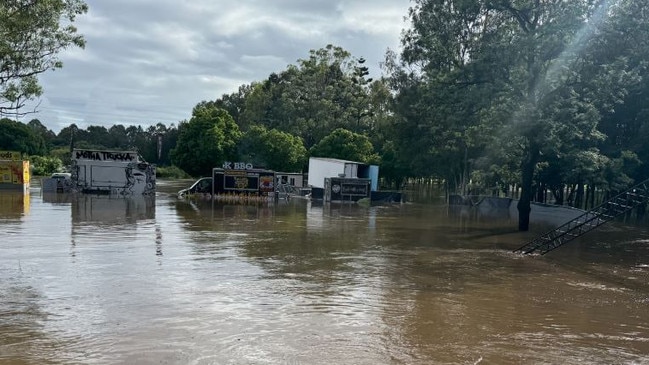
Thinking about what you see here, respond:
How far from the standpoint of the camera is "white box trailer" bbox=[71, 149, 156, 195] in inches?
1593

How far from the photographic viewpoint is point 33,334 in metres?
8.23

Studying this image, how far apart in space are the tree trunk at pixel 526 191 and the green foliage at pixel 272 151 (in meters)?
37.9

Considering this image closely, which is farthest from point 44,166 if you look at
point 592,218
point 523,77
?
point 592,218

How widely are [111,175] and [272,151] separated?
25499mm

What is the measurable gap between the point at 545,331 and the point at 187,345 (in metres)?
6.04

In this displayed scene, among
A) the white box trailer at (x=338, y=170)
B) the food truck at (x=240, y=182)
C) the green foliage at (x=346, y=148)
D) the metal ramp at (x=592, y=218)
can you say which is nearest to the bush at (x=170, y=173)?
the green foliage at (x=346, y=148)

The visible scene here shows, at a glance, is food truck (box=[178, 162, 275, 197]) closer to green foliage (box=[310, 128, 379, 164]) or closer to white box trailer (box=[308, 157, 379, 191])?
white box trailer (box=[308, 157, 379, 191])

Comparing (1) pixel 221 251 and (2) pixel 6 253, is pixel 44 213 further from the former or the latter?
(1) pixel 221 251

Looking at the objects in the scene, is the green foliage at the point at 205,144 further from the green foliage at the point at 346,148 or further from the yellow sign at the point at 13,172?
the yellow sign at the point at 13,172

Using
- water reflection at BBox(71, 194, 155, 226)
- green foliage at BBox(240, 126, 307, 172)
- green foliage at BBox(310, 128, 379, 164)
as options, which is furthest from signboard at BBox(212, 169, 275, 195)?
green foliage at BBox(310, 128, 379, 164)

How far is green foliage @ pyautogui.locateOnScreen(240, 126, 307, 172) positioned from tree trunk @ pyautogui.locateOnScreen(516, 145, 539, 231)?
37.9 m

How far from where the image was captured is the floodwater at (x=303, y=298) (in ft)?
26.4

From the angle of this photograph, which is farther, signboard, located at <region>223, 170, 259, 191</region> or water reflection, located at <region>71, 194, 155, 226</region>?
signboard, located at <region>223, 170, 259, 191</region>

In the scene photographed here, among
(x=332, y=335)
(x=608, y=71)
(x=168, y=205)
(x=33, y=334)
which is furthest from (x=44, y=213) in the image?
(x=608, y=71)
